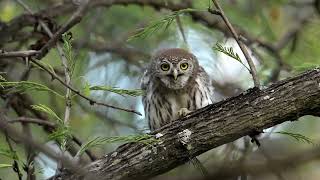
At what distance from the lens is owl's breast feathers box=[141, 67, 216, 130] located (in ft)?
15.3

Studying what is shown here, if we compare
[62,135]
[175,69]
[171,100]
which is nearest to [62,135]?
[62,135]

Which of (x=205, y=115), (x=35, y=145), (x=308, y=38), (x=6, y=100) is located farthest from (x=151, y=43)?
(x=35, y=145)

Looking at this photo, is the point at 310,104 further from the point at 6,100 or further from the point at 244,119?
the point at 6,100

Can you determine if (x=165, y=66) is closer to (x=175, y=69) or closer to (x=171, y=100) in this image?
(x=175, y=69)

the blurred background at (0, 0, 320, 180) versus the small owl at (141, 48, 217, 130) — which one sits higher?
the blurred background at (0, 0, 320, 180)

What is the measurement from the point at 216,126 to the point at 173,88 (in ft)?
5.85

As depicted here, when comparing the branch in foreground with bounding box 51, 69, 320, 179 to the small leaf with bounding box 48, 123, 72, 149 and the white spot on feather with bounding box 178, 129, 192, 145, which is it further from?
the small leaf with bounding box 48, 123, 72, 149

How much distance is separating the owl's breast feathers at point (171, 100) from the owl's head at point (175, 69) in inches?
1.9

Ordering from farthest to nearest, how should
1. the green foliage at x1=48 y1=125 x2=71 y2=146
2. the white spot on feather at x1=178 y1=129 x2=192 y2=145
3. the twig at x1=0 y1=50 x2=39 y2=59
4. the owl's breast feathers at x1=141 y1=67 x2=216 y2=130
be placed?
the owl's breast feathers at x1=141 y1=67 x2=216 y2=130, the white spot on feather at x1=178 y1=129 x2=192 y2=145, the twig at x1=0 y1=50 x2=39 y2=59, the green foliage at x1=48 y1=125 x2=71 y2=146

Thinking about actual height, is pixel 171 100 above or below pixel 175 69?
below

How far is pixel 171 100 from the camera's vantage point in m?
4.74

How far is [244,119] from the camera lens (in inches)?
115

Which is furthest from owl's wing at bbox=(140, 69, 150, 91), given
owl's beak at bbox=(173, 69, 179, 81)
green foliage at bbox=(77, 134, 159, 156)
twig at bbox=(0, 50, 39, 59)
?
twig at bbox=(0, 50, 39, 59)

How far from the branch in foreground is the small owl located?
1.52 metres
